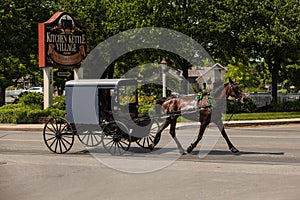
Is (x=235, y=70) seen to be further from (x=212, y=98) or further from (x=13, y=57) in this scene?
(x=212, y=98)

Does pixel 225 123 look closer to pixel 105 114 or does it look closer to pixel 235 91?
pixel 235 91

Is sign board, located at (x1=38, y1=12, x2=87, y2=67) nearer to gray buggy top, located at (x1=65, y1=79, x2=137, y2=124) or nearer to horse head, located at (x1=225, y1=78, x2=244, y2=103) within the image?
gray buggy top, located at (x1=65, y1=79, x2=137, y2=124)

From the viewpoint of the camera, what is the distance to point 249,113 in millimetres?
33562

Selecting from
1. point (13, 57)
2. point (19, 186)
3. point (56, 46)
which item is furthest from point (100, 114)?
point (13, 57)

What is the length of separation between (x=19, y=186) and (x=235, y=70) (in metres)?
62.0

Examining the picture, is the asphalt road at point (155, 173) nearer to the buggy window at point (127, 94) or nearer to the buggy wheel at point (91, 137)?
the buggy wheel at point (91, 137)

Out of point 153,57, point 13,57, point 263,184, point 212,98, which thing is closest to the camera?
point 263,184

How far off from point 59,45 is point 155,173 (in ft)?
66.7

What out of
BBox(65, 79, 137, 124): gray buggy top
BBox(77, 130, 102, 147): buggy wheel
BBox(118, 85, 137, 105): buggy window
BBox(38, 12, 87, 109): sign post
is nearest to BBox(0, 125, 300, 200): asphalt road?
BBox(77, 130, 102, 147): buggy wheel

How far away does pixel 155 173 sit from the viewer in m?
12.4

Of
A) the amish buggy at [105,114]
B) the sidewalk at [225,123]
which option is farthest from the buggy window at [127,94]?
the sidewalk at [225,123]

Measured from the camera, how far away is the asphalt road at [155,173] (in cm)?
1010

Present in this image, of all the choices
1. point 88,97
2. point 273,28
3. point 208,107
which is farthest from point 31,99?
point 208,107

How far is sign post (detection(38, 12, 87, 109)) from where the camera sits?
30.8 meters
